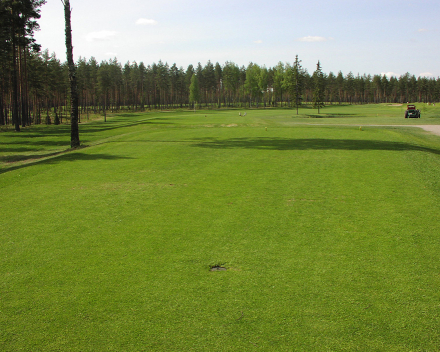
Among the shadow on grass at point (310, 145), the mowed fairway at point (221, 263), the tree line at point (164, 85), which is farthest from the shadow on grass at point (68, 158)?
the tree line at point (164, 85)

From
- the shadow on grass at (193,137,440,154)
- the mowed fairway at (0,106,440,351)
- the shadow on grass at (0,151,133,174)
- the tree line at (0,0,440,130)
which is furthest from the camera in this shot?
the tree line at (0,0,440,130)

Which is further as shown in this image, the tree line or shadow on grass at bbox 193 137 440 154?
the tree line

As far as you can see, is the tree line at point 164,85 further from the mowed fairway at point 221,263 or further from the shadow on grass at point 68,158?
the mowed fairway at point 221,263

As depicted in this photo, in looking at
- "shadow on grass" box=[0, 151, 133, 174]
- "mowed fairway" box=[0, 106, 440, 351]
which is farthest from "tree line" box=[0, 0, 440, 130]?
"mowed fairway" box=[0, 106, 440, 351]

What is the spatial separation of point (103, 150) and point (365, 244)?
57.2 feet

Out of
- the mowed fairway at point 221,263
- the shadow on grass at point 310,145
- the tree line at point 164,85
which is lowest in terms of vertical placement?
the mowed fairway at point 221,263

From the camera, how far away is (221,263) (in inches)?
251

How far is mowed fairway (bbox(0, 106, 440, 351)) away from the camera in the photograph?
176 inches

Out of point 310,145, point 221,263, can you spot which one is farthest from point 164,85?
point 221,263

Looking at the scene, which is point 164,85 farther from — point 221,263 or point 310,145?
point 221,263

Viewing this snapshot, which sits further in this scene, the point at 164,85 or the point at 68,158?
the point at 164,85

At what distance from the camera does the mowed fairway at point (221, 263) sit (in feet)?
14.7

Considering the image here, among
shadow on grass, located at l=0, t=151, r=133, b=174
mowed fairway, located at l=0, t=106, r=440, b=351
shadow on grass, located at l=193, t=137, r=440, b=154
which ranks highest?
shadow on grass, located at l=193, t=137, r=440, b=154

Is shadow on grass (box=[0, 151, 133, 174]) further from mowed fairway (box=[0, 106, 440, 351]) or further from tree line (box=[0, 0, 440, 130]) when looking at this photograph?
tree line (box=[0, 0, 440, 130])
